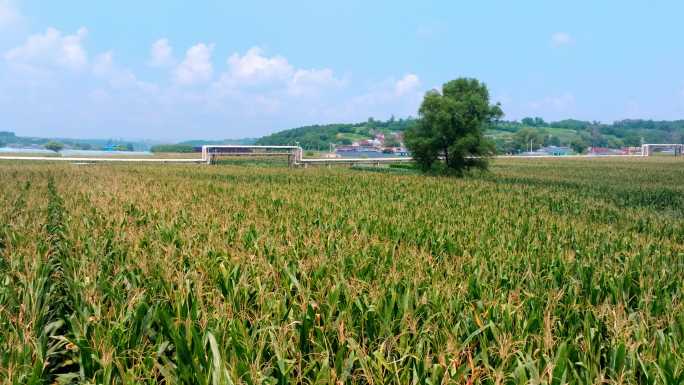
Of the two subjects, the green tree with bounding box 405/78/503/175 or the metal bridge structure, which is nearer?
the green tree with bounding box 405/78/503/175

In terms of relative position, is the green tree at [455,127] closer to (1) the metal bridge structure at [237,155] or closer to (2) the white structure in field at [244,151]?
(1) the metal bridge structure at [237,155]

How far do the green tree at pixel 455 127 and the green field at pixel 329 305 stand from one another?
107 feet

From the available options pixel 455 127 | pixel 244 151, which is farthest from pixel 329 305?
pixel 244 151

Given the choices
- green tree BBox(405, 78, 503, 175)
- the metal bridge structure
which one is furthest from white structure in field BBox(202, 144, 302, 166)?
green tree BBox(405, 78, 503, 175)

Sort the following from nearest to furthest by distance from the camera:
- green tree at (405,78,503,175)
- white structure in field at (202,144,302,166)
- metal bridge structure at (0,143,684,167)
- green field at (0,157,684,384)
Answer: green field at (0,157,684,384), green tree at (405,78,503,175), metal bridge structure at (0,143,684,167), white structure in field at (202,144,302,166)

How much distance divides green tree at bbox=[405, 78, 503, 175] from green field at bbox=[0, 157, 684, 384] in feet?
107

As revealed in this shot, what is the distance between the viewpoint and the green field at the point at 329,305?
3.40 m

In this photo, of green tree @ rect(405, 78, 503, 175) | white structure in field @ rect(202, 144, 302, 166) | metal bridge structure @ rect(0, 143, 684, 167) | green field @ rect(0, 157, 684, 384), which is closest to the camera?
green field @ rect(0, 157, 684, 384)

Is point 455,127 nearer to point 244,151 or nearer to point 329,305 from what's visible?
point 244,151

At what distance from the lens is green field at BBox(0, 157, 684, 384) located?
340 centimetres

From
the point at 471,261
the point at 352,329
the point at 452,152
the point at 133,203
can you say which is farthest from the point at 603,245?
the point at 452,152

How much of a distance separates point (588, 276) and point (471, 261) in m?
1.81

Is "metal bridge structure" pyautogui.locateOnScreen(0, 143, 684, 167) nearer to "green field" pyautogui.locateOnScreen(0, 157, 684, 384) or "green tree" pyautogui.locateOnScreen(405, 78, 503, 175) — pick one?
"green tree" pyautogui.locateOnScreen(405, 78, 503, 175)

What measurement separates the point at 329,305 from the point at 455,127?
42.9 m
